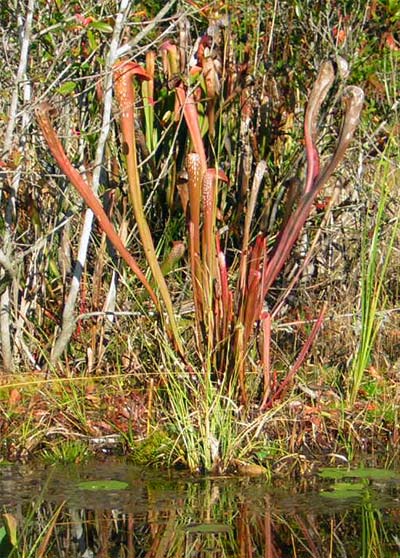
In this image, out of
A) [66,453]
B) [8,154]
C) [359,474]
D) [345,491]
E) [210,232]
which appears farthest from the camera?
[8,154]

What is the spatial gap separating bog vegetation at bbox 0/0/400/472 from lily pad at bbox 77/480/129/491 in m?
0.34

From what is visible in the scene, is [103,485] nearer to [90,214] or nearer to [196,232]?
[196,232]

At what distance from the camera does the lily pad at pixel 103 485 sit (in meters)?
5.27

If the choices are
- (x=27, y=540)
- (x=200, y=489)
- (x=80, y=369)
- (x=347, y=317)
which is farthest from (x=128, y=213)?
(x=27, y=540)

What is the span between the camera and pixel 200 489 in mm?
5258

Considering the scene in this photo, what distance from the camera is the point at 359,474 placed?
5.45 meters

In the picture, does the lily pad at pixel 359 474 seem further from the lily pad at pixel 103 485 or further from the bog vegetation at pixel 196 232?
the lily pad at pixel 103 485

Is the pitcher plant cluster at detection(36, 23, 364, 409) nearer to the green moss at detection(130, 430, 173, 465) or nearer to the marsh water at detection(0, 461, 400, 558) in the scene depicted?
the green moss at detection(130, 430, 173, 465)

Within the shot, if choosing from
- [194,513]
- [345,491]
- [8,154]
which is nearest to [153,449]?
[194,513]

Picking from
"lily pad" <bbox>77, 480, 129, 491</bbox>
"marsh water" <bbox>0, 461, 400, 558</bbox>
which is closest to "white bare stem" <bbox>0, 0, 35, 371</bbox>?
"marsh water" <bbox>0, 461, 400, 558</bbox>

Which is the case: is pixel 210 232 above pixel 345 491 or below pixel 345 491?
above

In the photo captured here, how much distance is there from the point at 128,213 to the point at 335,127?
1.45m

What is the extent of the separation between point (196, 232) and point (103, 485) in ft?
4.19

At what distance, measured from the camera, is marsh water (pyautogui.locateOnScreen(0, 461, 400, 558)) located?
457 cm
